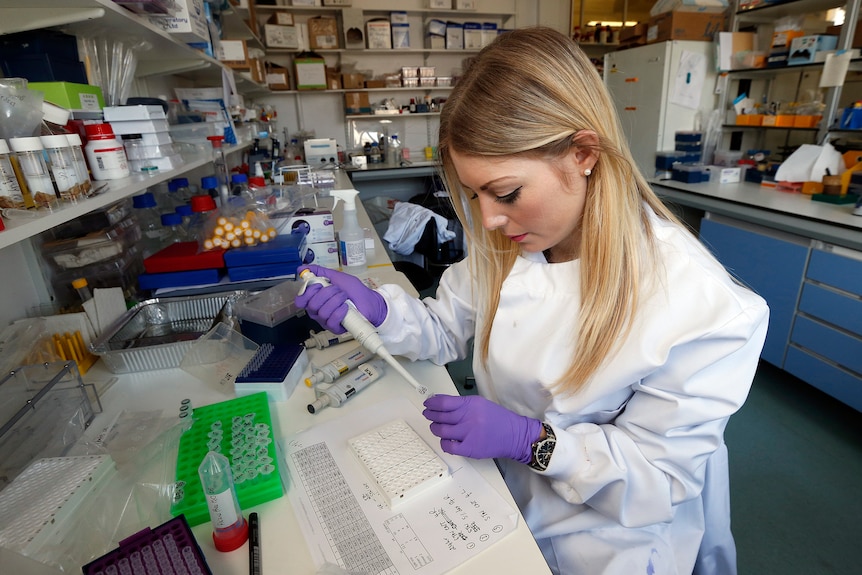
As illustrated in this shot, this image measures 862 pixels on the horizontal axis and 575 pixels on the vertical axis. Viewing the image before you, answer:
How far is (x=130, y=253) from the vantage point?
1418 mm

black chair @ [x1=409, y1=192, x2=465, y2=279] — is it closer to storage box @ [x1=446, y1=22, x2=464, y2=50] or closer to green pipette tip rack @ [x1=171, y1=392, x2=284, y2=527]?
green pipette tip rack @ [x1=171, y1=392, x2=284, y2=527]

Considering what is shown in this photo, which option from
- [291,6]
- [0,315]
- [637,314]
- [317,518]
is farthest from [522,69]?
[291,6]

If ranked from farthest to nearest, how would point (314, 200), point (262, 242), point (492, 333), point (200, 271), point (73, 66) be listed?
point (314, 200)
point (262, 242)
point (200, 271)
point (73, 66)
point (492, 333)

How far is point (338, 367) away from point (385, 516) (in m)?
0.40

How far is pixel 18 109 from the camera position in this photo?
755mm

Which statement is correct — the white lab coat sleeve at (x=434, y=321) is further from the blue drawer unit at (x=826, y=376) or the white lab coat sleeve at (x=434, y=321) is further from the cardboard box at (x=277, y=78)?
the cardboard box at (x=277, y=78)

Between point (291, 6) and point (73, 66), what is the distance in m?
3.63

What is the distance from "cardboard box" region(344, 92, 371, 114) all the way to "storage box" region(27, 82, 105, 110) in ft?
12.1

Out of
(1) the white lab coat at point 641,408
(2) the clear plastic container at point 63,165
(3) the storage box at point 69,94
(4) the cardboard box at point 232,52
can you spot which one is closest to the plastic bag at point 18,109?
(2) the clear plastic container at point 63,165

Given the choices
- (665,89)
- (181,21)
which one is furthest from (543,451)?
(665,89)

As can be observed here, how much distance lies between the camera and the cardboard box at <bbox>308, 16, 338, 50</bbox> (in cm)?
431

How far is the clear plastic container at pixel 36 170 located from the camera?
737mm

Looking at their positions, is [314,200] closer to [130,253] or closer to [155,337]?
[130,253]

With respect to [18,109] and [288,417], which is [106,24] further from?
A: [288,417]
